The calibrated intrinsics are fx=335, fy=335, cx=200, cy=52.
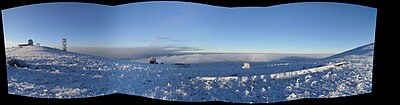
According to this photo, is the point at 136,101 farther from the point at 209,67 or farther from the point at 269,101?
the point at 269,101

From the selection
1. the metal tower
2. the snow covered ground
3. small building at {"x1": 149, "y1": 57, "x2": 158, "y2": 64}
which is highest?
the metal tower

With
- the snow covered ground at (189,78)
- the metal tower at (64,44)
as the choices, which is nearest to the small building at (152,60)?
the snow covered ground at (189,78)

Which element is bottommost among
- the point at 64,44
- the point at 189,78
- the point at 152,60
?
the point at 189,78

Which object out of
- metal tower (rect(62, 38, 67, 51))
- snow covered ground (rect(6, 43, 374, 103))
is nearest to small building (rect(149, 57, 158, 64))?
snow covered ground (rect(6, 43, 374, 103))

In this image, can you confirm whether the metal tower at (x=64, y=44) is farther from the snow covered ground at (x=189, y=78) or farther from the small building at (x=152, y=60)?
the small building at (x=152, y=60)

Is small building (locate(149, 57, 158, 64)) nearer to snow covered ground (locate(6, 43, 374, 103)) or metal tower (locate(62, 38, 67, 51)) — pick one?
snow covered ground (locate(6, 43, 374, 103))

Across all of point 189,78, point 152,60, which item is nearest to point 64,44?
point 152,60

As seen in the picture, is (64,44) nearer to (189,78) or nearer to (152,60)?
(152,60)

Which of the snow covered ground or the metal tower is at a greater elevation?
the metal tower

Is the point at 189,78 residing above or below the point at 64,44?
below
